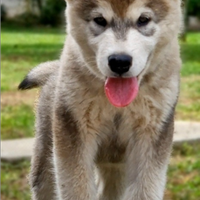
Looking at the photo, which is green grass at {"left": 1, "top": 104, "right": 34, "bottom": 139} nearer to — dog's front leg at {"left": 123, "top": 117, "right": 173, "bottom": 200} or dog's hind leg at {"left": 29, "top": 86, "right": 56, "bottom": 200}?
dog's hind leg at {"left": 29, "top": 86, "right": 56, "bottom": 200}

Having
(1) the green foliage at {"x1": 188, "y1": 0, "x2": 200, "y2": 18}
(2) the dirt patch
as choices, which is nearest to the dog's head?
(2) the dirt patch

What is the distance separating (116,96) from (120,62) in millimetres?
226

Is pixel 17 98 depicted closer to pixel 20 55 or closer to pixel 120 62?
pixel 20 55

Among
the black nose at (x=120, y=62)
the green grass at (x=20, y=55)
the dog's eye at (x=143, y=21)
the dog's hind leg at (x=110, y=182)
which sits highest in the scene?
the dog's eye at (x=143, y=21)

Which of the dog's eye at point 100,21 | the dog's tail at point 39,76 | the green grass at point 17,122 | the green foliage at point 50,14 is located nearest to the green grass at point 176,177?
the green grass at point 17,122

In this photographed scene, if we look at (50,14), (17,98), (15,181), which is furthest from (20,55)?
(50,14)

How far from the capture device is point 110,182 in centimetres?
442

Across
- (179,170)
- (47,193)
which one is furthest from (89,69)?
(179,170)

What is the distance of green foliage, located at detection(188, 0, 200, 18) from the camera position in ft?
103

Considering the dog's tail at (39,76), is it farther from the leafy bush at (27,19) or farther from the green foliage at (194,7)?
the leafy bush at (27,19)

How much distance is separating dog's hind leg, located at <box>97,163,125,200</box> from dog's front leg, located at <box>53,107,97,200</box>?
36 centimetres

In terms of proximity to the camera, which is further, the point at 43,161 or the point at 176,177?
the point at 176,177

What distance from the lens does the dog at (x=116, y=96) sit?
3553 millimetres

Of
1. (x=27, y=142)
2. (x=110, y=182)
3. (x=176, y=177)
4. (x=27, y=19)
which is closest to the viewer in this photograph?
(x=110, y=182)
